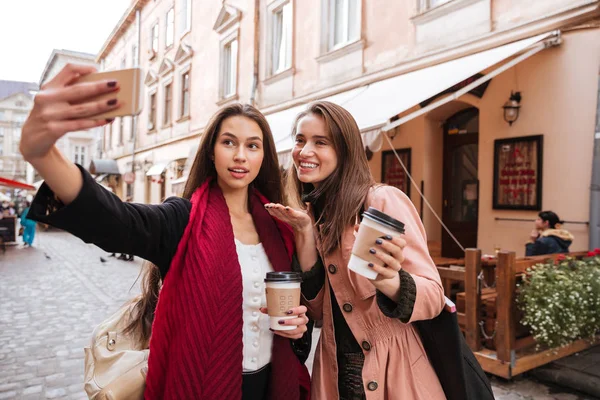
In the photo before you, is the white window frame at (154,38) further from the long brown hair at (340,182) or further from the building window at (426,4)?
the long brown hair at (340,182)

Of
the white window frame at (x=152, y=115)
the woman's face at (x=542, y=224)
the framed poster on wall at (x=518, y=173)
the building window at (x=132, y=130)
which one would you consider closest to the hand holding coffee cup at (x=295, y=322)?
the woman's face at (x=542, y=224)

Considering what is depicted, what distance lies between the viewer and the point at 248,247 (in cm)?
174

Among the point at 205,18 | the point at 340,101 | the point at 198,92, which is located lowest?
the point at 340,101

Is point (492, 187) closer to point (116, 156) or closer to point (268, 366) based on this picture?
point (268, 366)

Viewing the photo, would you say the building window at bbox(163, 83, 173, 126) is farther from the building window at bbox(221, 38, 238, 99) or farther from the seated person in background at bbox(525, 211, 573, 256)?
the seated person in background at bbox(525, 211, 573, 256)

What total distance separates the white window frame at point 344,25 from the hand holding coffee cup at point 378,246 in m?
8.31

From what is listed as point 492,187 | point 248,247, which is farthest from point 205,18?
point 248,247

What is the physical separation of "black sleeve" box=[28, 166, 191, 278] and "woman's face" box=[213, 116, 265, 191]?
0.74 ft

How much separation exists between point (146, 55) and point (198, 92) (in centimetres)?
761

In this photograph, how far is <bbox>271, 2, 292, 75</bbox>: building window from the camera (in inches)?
450

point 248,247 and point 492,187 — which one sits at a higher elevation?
point 492,187

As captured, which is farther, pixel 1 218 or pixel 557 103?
pixel 1 218

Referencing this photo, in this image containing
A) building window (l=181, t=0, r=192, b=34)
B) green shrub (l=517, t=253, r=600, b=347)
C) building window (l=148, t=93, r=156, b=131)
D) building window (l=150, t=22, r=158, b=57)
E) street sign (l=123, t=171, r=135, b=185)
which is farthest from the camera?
street sign (l=123, t=171, r=135, b=185)

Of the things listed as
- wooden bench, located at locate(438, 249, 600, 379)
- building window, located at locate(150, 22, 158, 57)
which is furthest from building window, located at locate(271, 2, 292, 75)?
building window, located at locate(150, 22, 158, 57)
